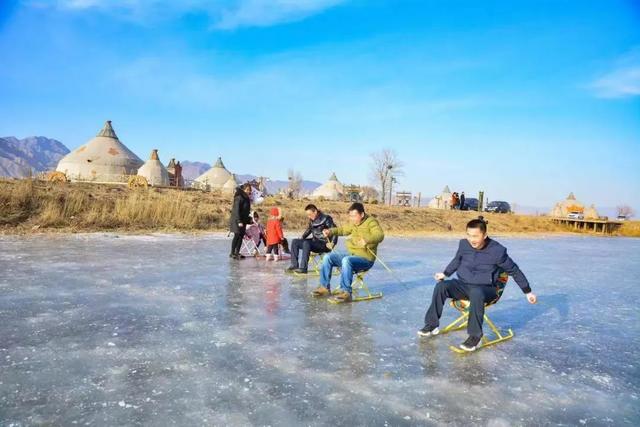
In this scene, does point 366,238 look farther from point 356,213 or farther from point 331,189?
point 331,189

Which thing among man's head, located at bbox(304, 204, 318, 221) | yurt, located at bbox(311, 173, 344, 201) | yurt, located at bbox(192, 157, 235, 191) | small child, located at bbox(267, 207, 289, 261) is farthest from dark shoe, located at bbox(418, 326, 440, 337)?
yurt, located at bbox(192, 157, 235, 191)

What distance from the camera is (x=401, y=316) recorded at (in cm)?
619

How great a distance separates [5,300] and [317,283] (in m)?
4.72

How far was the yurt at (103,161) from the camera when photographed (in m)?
52.3

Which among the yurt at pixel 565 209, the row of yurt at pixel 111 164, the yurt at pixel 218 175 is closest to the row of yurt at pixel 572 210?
the yurt at pixel 565 209

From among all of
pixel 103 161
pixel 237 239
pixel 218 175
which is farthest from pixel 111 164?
pixel 237 239

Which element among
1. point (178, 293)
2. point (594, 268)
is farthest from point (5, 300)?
point (594, 268)

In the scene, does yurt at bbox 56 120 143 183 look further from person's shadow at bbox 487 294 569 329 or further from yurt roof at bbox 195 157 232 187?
person's shadow at bbox 487 294 569 329

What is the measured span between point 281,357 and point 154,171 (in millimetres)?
54051

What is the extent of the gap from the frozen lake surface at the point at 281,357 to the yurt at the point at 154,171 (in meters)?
47.9

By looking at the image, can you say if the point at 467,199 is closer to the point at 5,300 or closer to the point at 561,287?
the point at 561,287

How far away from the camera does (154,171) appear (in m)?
54.3

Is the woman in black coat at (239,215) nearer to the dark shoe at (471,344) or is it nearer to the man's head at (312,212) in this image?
the man's head at (312,212)

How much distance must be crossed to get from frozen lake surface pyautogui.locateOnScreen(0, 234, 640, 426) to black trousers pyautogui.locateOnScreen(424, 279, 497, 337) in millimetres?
259
